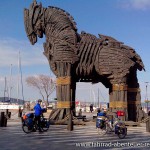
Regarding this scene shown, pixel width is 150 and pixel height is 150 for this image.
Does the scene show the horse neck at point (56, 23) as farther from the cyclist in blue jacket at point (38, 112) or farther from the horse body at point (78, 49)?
the cyclist in blue jacket at point (38, 112)

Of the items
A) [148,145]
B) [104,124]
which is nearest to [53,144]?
[148,145]

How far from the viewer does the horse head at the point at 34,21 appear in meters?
23.3

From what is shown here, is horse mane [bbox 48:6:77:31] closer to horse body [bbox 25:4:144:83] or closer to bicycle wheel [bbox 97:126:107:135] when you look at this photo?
horse body [bbox 25:4:144:83]

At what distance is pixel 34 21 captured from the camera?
77.0ft

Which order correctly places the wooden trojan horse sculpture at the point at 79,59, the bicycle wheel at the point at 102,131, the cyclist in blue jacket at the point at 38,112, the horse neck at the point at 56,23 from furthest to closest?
the horse neck at the point at 56,23 → the wooden trojan horse sculpture at the point at 79,59 → the bicycle wheel at the point at 102,131 → the cyclist in blue jacket at the point at 38,112

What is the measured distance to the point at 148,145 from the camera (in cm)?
1154

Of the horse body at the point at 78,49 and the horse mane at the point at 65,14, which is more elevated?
the horse mane at the point at 65,14

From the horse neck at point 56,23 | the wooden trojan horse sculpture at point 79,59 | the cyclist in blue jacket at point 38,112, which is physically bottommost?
the cyclist in blue jacket at point 38,112

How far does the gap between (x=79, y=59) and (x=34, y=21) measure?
442 cm

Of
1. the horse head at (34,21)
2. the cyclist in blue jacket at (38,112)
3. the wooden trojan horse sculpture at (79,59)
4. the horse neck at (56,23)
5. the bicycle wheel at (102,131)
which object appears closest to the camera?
the cyclist in blue jacket at (38,112)

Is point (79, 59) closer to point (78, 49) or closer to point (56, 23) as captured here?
point (78, 49)

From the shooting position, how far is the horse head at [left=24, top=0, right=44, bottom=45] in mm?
23281

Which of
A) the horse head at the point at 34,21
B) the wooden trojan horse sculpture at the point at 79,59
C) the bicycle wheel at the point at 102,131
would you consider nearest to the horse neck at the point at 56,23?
the wooden trojan horse sculpture at the point at 79,59

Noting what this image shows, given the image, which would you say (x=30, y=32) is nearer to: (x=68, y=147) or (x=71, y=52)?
(x=71, y=52)
